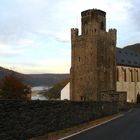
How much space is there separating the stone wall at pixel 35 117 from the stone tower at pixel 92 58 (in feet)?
162

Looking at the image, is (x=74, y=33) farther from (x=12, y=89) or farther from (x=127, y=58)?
(x=127, y=58)

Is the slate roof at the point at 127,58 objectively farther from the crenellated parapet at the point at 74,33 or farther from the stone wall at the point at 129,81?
the crenellated parapet at the point at 74,33

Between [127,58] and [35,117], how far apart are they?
3176 inches

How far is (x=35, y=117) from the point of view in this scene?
16969 mm

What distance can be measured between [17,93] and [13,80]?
536cm

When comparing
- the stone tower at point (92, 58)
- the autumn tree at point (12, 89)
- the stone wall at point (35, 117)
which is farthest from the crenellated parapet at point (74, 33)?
the stone wall at point (35, 117)

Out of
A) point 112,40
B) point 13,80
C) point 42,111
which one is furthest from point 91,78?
point 42,111

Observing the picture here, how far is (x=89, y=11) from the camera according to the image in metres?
77.6

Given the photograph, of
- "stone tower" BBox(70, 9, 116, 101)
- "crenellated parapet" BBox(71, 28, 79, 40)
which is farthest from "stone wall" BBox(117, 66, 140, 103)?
"crenellated parapet" BBox(71, 28, 79, 40)

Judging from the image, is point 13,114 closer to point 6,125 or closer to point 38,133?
point 6,125

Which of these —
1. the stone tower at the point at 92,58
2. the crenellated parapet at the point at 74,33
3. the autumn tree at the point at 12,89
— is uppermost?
the crenellated parapet at the point at 74,33

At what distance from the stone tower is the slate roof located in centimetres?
1083

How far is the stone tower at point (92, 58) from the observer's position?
76.1 meters

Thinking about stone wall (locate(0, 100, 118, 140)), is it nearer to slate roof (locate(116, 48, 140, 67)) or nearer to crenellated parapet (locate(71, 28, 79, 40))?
crenellated parapet (locate(71, 28, 79, 40))
